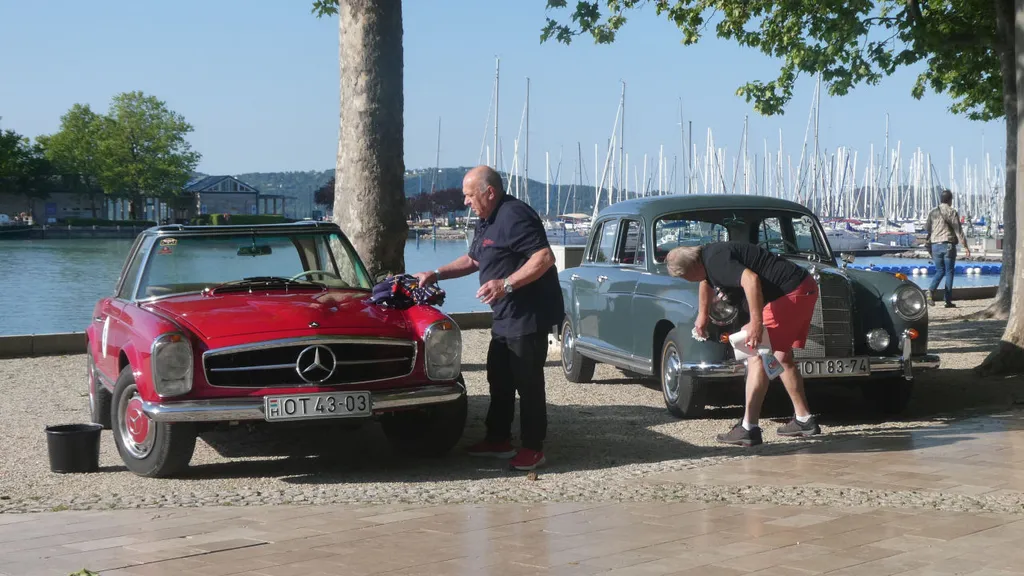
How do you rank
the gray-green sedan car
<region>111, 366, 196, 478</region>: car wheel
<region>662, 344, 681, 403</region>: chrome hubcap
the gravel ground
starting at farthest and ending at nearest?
<region>662, 344, 681, 403</region>: chrome hubcap → the gray-green sedan car → <region>111, 366, 196, 478</region>: car wheel → the gravel ground

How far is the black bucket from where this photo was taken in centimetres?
773

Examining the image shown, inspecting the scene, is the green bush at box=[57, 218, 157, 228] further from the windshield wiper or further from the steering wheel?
the windshield wiper

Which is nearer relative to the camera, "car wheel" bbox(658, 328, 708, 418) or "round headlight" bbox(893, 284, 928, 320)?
"car wheel" bbox(658, 328, 708, 418)

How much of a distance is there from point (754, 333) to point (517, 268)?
5.69 feet

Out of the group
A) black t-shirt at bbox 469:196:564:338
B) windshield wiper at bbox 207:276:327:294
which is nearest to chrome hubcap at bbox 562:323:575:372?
Answer: windshield wiper at bbox 207:276:327:294

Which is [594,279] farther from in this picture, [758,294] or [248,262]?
[248,262]

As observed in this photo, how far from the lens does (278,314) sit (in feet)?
24.7

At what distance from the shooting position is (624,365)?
11180 millimetres

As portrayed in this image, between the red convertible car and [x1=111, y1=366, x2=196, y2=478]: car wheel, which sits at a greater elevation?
the red convertible car


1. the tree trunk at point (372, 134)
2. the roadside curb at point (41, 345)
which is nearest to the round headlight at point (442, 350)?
the tree trunk at point (372, 134)

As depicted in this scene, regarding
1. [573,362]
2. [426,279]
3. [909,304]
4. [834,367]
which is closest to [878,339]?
[909,304]

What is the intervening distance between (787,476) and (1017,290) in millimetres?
5839

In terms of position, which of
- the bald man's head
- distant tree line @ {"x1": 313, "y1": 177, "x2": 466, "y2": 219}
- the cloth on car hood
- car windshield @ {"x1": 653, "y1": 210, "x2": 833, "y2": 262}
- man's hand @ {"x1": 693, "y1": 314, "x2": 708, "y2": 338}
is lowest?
man's hand @ {"x1": 693, "y1": 314, "x2": 708, "y2": 338}

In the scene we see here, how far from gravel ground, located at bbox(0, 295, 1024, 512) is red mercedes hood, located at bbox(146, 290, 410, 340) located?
67 cm
